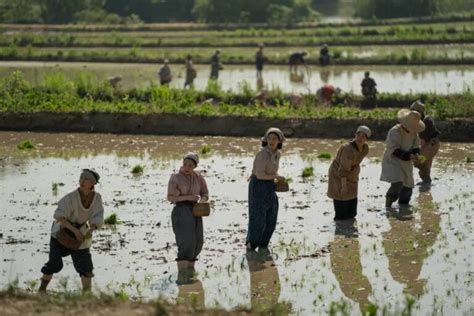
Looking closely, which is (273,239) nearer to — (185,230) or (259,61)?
(185,230)

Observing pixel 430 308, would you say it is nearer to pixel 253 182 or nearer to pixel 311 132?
pixel 253 182

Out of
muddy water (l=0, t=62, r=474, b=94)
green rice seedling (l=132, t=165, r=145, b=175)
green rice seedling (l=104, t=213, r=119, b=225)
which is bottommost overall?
green rice seedling (l=104, t=213, r=119, b=225)

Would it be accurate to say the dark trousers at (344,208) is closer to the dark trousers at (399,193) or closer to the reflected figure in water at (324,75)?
the dark trousers at (399,193)

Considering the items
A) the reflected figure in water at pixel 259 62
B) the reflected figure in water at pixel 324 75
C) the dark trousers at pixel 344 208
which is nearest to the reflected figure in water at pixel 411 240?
the dark trousers at pixel 344 208

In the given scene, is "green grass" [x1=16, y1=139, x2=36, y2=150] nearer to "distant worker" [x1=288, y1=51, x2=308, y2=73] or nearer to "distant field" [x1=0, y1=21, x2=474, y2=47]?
"distant worker" [x1=288, y1=51, x2=308, y2=73]

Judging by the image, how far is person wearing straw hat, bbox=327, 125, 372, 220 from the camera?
14.3m

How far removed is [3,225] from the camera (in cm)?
1430

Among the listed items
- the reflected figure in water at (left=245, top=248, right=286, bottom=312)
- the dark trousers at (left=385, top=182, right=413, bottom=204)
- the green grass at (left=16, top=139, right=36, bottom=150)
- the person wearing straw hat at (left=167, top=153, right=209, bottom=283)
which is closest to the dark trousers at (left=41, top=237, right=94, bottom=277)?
the person wearing straw hat at (left=167, top=153, right=209, bottom=283)

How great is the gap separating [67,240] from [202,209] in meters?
1.47

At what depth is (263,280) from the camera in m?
11.7

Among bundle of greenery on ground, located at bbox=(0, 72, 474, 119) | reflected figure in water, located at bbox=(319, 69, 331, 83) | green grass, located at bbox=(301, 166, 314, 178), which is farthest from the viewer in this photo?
reflected figure in water, located at bbox=(319, 69, 331, 83)

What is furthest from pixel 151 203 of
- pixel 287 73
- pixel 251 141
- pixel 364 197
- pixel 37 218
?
pixel 287 73

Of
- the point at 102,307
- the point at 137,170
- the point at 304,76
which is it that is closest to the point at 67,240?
the point at 102,307

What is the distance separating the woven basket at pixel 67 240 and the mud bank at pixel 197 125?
1094 cm
